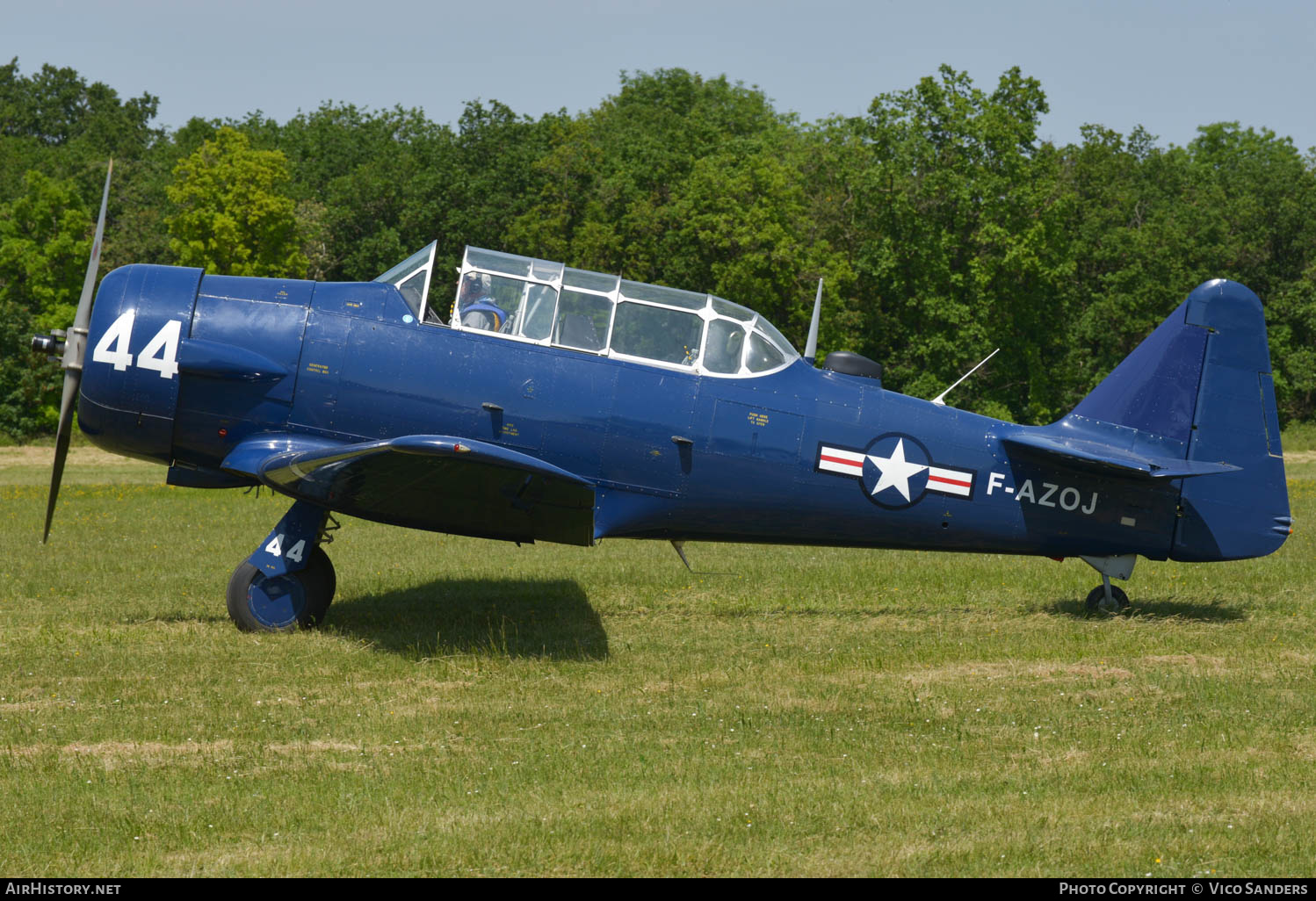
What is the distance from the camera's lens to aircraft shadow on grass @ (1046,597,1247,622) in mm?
10680

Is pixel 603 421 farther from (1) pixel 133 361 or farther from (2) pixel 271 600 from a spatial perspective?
(1) pixel 133 361

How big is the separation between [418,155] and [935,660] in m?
53.3

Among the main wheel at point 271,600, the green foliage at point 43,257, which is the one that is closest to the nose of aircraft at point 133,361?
the main wheel at point 271,600

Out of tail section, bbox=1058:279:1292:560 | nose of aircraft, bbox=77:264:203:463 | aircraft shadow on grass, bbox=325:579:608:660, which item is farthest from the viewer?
tail section, bbox=1058:279:1292:560

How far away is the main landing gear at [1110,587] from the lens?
34.4 ft

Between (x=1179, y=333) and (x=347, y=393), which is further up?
(x=1179, y=333)

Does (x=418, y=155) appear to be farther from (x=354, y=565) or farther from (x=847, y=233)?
(x=354, y=565)

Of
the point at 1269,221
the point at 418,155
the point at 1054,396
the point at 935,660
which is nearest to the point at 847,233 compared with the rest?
the point at 1054,396

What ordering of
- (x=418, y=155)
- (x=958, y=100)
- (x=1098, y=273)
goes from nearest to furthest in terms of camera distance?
(x=958, y=100)
(x=1098, y=273)
(x=418, y=155)

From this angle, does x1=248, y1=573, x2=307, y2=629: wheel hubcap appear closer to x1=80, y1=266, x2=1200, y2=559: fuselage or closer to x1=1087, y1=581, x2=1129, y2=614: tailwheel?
x1=80, y1=266, x2=1200, y2=559: fuselage

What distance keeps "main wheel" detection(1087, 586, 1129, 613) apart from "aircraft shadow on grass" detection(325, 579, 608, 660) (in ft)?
14.6

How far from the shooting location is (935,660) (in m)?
9.07

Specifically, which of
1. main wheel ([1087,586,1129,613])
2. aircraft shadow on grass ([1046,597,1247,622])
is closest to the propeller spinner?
aircraft shadow on grass ([1046,597,1247,622])

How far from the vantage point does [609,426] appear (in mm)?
9383
